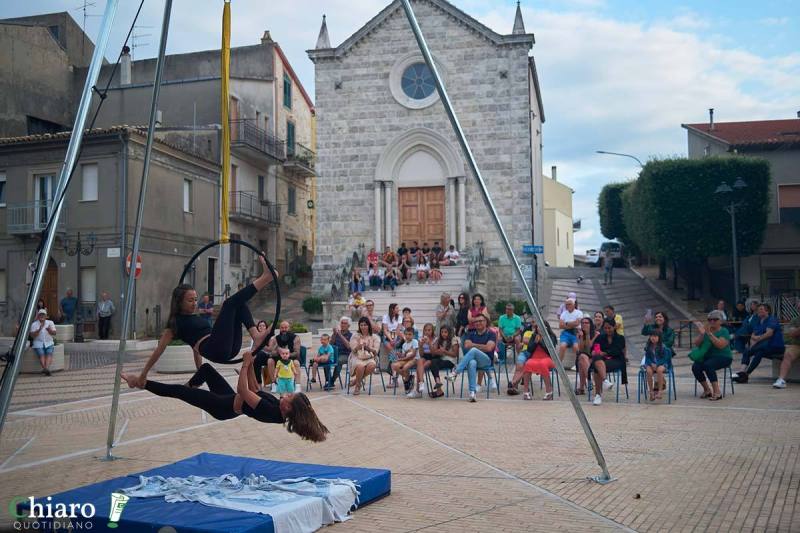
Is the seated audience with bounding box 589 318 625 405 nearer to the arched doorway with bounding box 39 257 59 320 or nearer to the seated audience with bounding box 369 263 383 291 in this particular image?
the seated audience with bounding box 369 263 383 291

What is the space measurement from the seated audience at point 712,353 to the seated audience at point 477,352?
3.39m

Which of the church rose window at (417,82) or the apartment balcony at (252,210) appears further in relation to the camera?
the apartment balcony at (252,210)

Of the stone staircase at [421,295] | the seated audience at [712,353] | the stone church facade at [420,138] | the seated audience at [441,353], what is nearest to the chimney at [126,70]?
the stone church facade at [420,138]

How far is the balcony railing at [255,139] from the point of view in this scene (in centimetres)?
3409

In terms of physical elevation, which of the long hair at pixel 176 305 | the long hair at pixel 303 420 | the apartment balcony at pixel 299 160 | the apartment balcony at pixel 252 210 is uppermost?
the apartment balcony at pixel 299 160

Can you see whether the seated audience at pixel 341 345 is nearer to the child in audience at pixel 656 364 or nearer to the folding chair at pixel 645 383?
the folding chair at pixel 645 383

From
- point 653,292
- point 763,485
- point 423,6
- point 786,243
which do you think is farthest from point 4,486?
point 786,243

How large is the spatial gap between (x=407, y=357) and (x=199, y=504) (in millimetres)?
8024

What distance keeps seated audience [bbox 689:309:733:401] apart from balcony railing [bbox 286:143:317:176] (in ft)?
89.9

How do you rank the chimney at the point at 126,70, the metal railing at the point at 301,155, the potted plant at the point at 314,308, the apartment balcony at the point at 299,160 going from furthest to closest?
the metal railing at the point at 301,155
the apartment balcony at the point at 299,160
the chimney at the point at 126,70
the potted plant at the point at 314,308

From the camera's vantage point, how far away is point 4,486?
7.64 metres

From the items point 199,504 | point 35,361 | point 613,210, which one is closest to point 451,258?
point 35,361

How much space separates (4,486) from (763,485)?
7313mm

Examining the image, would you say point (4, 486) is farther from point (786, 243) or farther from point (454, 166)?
point (786, 243)
